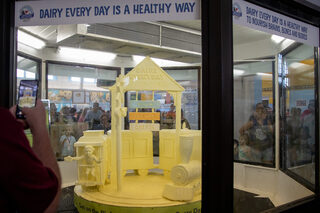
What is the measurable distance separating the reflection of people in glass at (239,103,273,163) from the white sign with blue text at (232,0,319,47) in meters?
0.64

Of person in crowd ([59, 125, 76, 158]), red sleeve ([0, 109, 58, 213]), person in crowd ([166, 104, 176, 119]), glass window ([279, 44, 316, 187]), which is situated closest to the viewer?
red sleeve ([0, 109, 58, 213])

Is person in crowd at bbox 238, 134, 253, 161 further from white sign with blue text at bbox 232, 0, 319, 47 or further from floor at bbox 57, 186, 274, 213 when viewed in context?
white sign with blue text at bbox 232, 0, 319, 47

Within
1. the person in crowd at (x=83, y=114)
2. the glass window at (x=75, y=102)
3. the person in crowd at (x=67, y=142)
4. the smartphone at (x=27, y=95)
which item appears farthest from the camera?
the person in crowd at (x=83, y=114)

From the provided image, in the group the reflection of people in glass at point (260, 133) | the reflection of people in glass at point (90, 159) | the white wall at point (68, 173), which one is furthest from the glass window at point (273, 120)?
the white wall at point (68, 173)

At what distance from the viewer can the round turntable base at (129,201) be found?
2463 mm

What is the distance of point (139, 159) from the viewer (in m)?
3.49

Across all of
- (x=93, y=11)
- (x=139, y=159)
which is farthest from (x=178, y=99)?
(x=93, y=11)

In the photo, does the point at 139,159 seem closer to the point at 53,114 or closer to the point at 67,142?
the point at 67,142

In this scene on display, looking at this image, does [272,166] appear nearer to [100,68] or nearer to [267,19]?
[267,19]

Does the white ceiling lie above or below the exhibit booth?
above

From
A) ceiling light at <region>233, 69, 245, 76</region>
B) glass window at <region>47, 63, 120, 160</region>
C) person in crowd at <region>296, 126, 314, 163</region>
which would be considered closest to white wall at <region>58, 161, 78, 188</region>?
glass window at <region>47, 63, 120, 160</region>

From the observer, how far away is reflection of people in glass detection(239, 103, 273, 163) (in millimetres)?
2291

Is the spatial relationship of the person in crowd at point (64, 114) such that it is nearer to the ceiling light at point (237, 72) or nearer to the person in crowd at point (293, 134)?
the ceiling light at point (237, 72)

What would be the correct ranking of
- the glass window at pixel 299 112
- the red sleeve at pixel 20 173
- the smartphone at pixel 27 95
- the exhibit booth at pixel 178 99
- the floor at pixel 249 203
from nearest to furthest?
the red sleeve at pixel 20 173 → the smartphone at pixel 27 95 → the exhibit booth at pixel 178 99 → the floor at pixel 249 203 → the glass window at pixel 299 112
